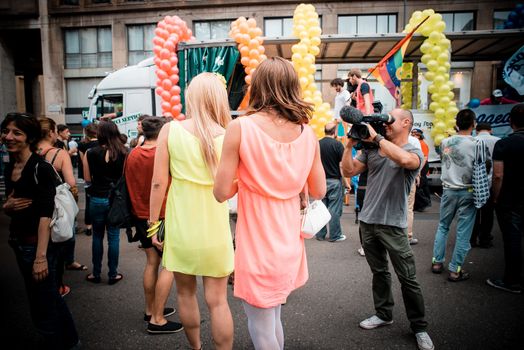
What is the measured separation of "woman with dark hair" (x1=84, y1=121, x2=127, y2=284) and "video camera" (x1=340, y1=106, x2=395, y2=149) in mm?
2941

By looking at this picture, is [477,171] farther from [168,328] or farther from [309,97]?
[309,97]

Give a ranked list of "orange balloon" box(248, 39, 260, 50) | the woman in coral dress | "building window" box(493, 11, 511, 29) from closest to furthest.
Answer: the woman in coral dress < "orange balloon" box(248, 39, 260, 50) < "building window" box(493, 11, 511, 29)

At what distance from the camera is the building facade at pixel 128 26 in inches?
778

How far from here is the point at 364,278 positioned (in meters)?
4.31

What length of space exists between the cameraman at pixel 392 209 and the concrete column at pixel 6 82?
82.5 ft

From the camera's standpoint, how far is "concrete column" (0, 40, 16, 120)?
862 inches

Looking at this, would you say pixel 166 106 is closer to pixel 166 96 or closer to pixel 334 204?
pixel 166 96

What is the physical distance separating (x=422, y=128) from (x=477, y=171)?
206 inches

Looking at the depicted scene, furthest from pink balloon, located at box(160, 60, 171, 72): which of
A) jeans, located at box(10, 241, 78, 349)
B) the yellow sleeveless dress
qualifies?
the yellow sleeveless dress

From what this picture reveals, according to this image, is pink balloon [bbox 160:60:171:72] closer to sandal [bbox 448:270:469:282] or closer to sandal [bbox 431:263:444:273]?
sandal [bbox 431:263:444:273]

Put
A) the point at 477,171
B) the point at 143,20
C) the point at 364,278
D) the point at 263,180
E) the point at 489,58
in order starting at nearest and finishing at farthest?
the point at 263,180
the point at 477,171
the point at 364,278
the point at 489,58
the point at 143,20

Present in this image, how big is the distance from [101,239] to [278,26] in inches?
769

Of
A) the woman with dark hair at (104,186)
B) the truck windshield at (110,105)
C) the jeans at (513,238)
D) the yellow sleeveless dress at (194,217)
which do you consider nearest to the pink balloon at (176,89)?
the truck windshield at (110,105)

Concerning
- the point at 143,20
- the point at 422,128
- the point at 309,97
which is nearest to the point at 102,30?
the point at 143,20
